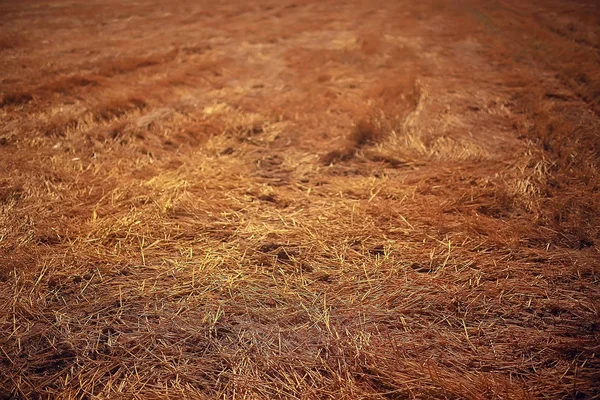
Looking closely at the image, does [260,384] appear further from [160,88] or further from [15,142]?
[160,88]

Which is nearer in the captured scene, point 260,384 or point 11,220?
point 260,384

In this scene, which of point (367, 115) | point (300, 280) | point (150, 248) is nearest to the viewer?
point (300, 280)

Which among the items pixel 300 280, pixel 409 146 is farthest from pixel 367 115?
pixel 300 280

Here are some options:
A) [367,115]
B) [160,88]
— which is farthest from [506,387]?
[160,88]

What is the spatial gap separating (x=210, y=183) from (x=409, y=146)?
4.73 feet

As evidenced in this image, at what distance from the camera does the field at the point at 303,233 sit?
1182 mm

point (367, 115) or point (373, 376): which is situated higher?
point (367, 115)

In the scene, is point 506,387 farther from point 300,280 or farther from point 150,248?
point 150,248

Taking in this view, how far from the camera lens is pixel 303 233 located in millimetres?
1756

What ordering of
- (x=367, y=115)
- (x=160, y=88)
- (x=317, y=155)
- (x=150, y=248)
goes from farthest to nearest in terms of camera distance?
(x=160, y=88) < (x=367, y=115) < (x=317, y=155) < (x=150, y=248)

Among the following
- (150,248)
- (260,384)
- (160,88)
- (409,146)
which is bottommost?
(260,384)

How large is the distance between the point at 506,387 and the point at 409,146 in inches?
68.9

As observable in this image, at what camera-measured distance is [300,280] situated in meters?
1.51

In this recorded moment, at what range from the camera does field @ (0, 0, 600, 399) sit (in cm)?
118
